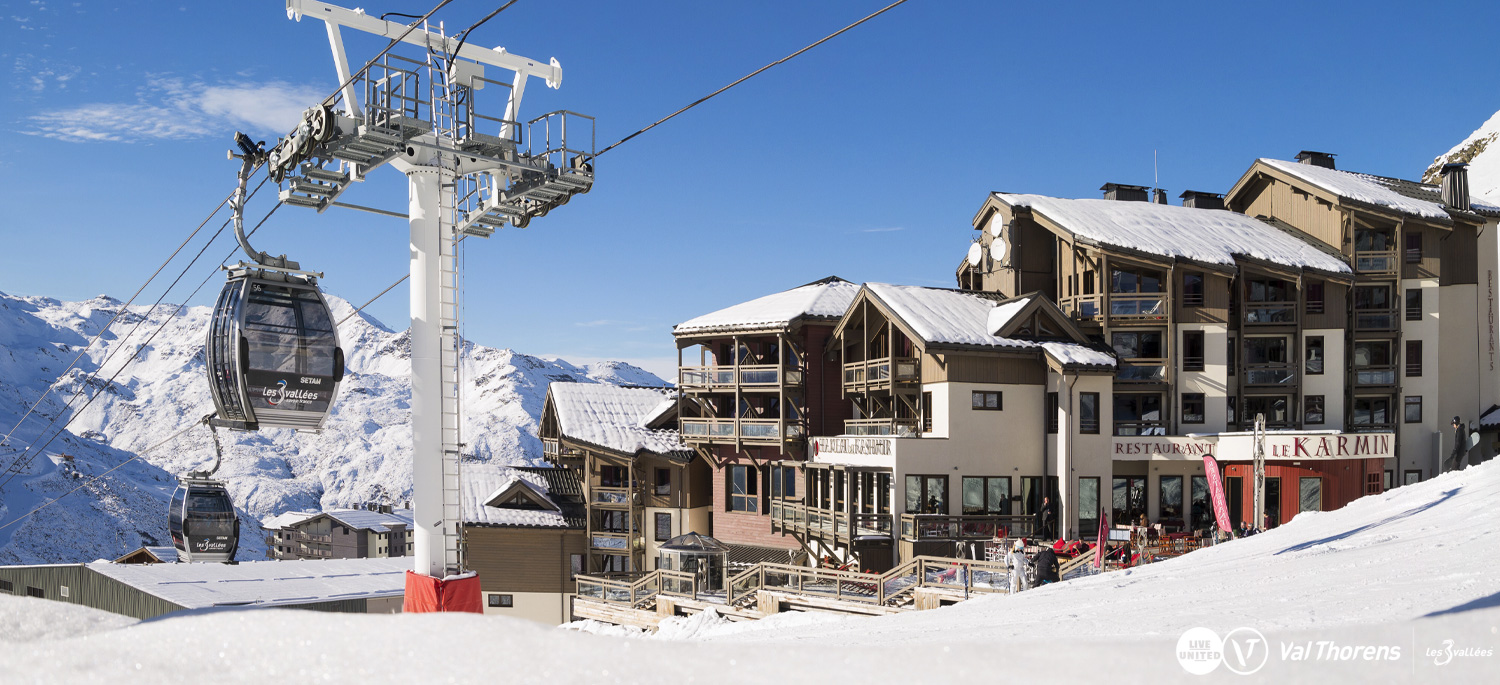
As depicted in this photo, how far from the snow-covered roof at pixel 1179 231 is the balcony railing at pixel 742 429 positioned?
41.0ft

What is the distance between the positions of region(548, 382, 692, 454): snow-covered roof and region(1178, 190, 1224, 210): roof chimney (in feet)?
83.2

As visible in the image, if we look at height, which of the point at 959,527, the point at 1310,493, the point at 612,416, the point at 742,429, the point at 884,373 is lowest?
the point at 959,527

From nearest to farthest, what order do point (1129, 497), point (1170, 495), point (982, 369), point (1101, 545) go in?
point (1101, 545)
point (982, 369)
point (1129, 497)
point (1170, 495)

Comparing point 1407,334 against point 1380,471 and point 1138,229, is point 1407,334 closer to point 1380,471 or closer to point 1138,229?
point 1380,471

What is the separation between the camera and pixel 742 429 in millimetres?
41000

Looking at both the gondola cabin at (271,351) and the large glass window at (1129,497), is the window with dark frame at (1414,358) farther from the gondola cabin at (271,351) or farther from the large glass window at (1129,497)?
the gondola cabin at (271,351)

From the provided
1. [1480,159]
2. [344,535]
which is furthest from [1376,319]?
[344,535]

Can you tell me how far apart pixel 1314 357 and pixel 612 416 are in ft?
96.2

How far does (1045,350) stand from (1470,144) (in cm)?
7197

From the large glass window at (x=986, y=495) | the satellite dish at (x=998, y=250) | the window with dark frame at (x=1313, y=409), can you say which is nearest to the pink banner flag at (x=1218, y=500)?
the large glass window at (x=986, y=495)

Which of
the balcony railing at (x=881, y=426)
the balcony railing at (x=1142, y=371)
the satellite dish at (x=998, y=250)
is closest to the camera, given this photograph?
the balcony railing at (x=881, y=426)

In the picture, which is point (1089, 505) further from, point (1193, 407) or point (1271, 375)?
point (1271, 375)

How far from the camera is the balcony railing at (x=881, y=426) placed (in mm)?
35000

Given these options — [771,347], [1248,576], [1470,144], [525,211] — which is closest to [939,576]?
[1248,576]
